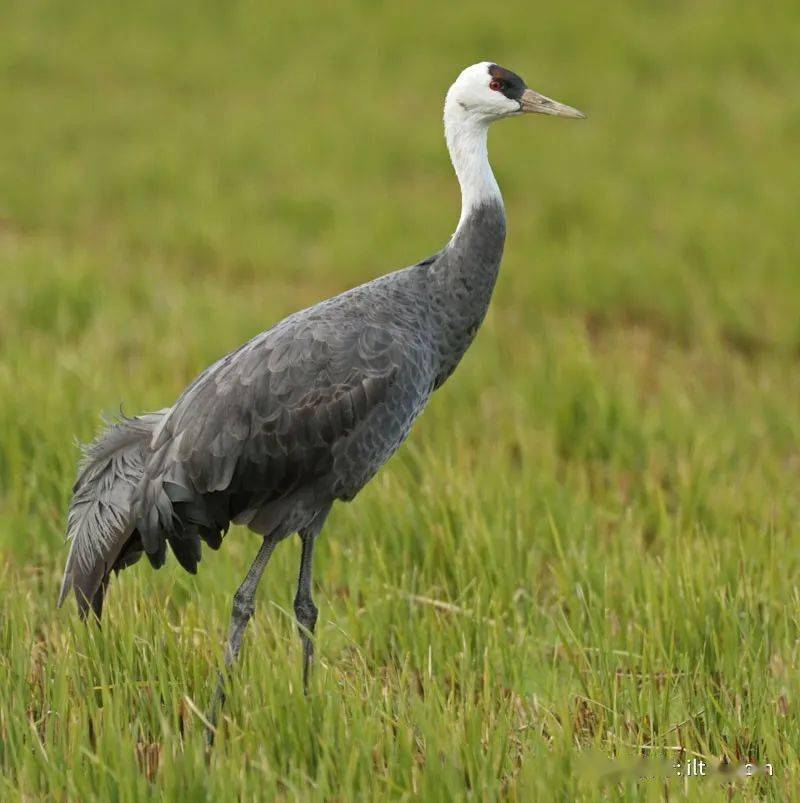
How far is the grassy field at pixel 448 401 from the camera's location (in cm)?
317

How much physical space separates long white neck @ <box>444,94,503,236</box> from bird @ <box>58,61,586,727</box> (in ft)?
1.22

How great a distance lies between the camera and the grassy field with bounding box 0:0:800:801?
3166mm

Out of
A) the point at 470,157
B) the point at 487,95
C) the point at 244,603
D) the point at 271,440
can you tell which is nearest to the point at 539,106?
the point at 487,95

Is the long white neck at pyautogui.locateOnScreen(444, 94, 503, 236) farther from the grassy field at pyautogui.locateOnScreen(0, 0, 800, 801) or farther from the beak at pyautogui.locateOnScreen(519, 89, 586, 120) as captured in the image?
the grassy field at pyautogui.locateOnScreen(0, 0, 800, 801)

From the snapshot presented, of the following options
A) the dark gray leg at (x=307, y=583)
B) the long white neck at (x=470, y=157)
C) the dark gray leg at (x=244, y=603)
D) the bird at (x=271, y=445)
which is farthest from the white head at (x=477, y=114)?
the dark gray leg at (x=244, y=603)

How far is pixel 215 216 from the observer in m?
10.1

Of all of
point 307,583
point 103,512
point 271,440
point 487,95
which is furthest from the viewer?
point 487,95

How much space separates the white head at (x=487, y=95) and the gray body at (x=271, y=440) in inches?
27.2

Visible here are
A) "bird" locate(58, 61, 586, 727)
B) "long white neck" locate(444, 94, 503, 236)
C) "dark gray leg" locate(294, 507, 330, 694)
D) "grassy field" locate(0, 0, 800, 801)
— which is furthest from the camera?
"long white neck" locate(444, 94, 503, 236)

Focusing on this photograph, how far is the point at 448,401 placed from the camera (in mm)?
6281

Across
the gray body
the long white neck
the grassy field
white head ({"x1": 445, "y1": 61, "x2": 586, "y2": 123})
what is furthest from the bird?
white head ({"x1": 445, "y1": 61, "x2": 586, "y2": 123})

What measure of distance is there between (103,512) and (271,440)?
22.1 inches

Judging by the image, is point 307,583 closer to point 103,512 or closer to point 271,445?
point 271,445

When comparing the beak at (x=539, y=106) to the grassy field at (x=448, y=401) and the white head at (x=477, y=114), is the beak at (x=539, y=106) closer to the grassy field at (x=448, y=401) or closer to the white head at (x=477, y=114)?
the white head at (x=477, y=114)
